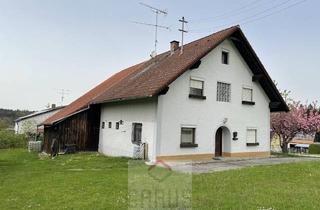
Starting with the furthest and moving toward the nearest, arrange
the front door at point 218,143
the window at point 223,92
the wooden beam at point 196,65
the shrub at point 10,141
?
1. the shrub at point 10,141
2. the front door at point 218,143
3. the window at point 223,92
4. the wooden beam at point 196,65

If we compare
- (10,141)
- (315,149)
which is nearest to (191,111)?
(10,141)

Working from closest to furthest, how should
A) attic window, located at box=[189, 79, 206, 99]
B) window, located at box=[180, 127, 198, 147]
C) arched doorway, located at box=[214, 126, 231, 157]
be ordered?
window, located at box=[180, 127, 198, 147], attic window, located at box=[189, 79, 206, 99], arched doorway, located at box=[214, 126, 231, 157]

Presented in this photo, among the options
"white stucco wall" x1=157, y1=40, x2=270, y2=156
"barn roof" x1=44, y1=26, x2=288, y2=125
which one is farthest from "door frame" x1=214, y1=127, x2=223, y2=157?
A: "barn roof" x1=44, y1=26, x2=288, y2=125

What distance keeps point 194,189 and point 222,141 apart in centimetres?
1083

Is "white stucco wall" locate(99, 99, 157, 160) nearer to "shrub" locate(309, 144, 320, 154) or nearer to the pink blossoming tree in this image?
the pink blossoming tree

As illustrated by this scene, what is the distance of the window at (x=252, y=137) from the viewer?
20.7 meters

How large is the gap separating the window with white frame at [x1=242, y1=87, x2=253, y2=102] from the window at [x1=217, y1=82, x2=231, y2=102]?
1443 millimetres

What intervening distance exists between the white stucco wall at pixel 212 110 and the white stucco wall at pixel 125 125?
66 centimetres

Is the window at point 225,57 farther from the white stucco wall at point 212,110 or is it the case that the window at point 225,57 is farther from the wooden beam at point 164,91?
the wooden beam at point 164,91

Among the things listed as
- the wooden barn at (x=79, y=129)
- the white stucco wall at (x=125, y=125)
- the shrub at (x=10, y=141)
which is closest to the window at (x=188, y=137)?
the white stucco wall at (x=125, y=125)

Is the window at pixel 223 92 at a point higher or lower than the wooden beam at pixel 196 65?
lower

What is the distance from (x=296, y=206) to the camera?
7660mm

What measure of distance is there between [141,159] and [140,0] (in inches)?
399

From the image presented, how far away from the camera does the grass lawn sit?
7.98 meters
